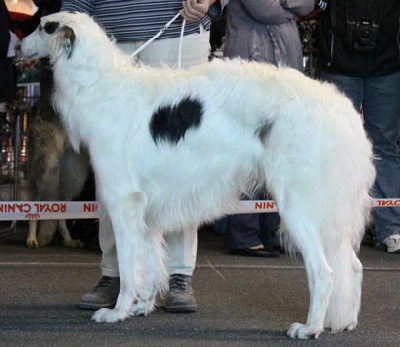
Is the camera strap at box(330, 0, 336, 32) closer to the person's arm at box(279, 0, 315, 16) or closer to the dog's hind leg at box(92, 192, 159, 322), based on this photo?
the person's arm at box(279, 0, 315, 16)

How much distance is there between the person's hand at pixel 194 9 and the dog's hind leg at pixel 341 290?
1413 millimetres

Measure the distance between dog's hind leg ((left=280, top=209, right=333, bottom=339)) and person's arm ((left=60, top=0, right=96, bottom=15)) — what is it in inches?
63.2

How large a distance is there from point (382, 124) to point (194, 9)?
240 centimetres

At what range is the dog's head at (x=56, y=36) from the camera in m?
4.14

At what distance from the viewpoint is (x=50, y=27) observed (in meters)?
4.19

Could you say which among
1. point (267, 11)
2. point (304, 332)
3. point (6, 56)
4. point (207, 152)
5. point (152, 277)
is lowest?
point (304, 332)

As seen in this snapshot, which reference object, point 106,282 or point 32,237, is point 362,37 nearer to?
point 106,282

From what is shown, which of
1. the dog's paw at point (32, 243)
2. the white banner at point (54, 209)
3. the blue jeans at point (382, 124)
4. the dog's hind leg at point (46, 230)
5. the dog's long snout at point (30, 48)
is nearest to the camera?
the dog's long snout at point (30, 48)

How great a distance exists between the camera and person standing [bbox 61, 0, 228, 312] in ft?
14.7

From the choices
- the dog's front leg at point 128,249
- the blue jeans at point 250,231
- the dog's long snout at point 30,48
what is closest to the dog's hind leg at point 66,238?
the blue jeans at point 250,231

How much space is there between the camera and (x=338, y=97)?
3877 mm

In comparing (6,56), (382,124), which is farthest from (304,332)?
(382,124)

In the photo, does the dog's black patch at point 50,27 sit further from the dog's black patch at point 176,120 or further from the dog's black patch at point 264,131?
the dog's black patch at point 264,131

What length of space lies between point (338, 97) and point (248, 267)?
6.88 ft
